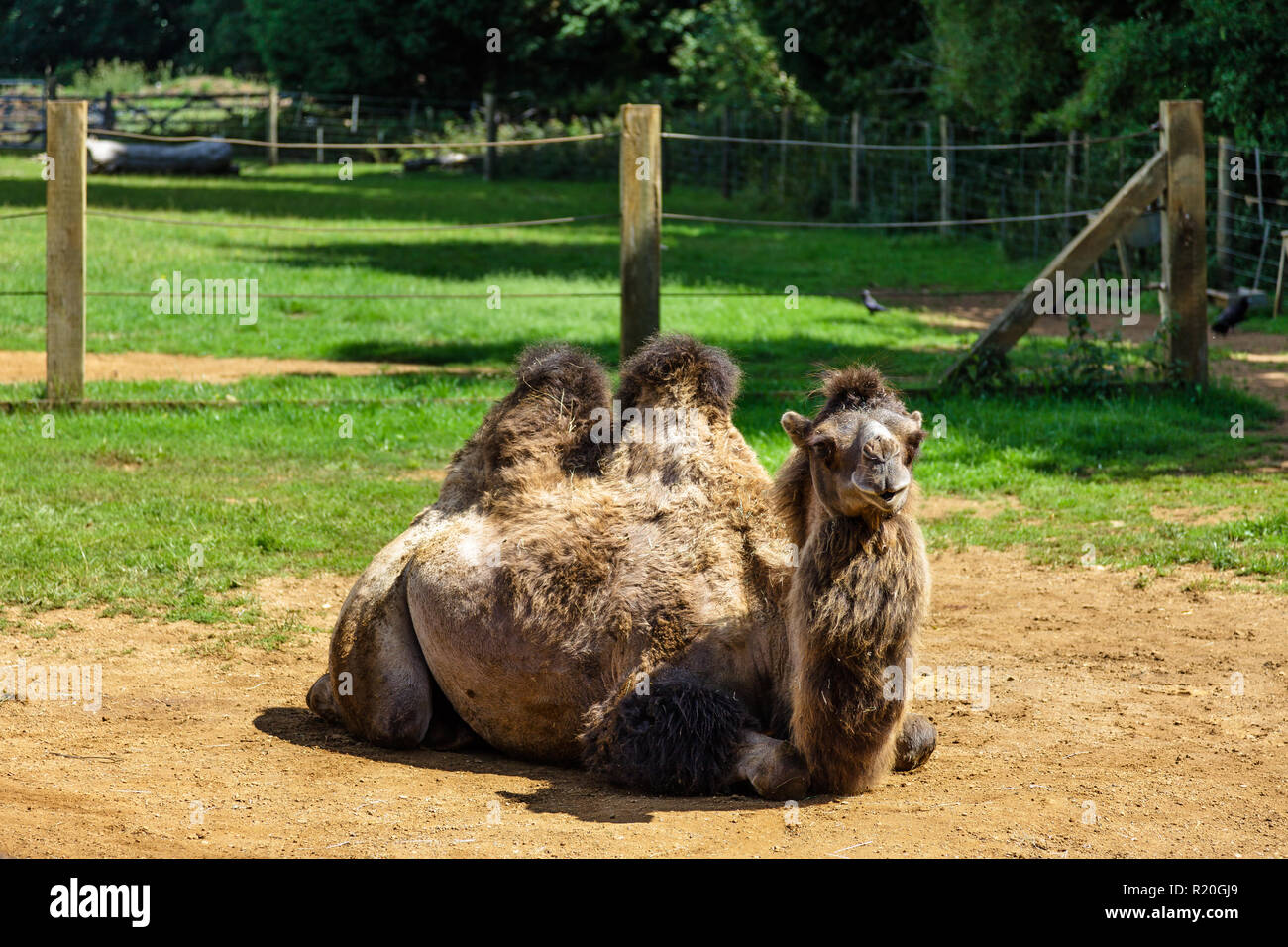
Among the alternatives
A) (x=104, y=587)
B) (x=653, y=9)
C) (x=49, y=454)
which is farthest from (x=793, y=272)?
(x=653, y=9)

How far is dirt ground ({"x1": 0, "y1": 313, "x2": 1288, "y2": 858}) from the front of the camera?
13.5 feet

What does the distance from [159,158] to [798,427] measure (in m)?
32.5

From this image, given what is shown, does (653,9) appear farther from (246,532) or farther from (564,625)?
(564,625)

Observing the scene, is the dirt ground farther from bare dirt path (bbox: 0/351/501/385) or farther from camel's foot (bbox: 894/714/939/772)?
bare dirt path (bbox: 0/351/501/385)

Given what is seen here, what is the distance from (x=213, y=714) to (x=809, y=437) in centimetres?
270

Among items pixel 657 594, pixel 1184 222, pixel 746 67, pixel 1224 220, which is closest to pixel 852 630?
pixel 657 594

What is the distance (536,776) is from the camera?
491cm

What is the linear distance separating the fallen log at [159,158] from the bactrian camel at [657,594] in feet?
100

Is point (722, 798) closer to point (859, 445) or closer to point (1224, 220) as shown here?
point (859, 445)

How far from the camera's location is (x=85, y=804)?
435 cm

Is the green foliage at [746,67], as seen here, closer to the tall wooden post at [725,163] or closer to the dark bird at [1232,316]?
the tall wooden post at [725,163]

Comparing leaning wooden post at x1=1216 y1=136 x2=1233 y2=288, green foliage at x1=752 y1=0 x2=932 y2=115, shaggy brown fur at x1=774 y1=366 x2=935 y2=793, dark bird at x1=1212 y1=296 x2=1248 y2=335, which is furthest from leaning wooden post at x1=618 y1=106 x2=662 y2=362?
green foliage at x1=752 y1=0 x2=932 y2=115

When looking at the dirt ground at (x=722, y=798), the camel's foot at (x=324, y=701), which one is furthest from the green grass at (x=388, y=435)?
the camel's foot at (x=324, y=701)

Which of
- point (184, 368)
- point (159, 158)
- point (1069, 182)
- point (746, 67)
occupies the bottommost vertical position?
point (184, 368)
